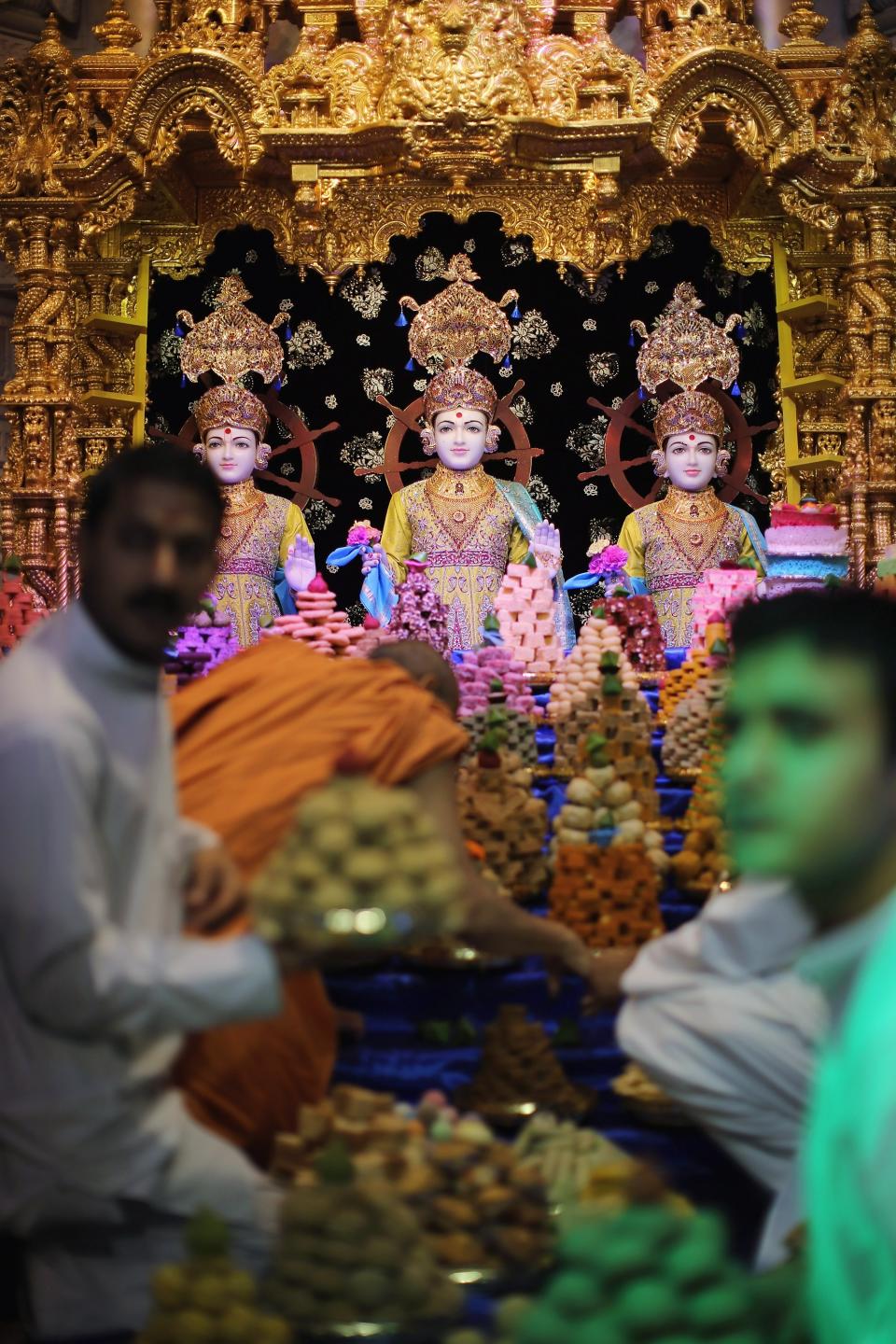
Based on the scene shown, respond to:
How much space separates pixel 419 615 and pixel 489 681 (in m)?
0.86

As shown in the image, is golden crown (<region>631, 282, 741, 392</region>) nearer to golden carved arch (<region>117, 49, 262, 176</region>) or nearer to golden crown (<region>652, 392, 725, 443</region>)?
golden crown (<region>652, 392, 725, 443</region>)

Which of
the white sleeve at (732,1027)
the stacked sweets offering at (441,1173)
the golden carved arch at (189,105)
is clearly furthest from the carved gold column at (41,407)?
the stacked sweets offering at (441,1173)

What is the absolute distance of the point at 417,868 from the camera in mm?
1801

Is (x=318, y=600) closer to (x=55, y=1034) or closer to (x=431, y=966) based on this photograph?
(x=431, y=966)

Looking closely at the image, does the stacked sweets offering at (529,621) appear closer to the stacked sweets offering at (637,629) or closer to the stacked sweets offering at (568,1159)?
the stacked sweets offering at (637,629)

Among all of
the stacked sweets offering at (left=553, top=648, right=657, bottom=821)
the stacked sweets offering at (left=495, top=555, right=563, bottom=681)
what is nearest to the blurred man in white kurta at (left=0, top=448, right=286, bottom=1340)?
the stacked sweets offering at (left=553, top=648, right=657, bottom=821)

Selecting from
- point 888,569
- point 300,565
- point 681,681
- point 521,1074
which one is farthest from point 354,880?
point 300,565

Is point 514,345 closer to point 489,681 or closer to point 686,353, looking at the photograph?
point 686,353

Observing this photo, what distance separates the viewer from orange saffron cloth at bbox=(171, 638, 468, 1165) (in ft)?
6.52

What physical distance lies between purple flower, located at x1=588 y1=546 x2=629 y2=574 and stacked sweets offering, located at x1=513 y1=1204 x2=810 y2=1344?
18.8 feet

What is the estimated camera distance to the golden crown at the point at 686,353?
25.9 ft

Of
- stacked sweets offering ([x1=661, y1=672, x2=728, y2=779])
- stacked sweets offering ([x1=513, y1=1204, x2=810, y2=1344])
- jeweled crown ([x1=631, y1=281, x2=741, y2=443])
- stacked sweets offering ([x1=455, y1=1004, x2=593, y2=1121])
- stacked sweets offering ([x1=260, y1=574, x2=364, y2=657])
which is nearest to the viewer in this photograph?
stacked sweets offering ([x1=513, y1=1204, x2=810, y2=1344])

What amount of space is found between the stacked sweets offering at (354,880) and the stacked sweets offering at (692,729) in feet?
10.9

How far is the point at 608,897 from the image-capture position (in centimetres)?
392
